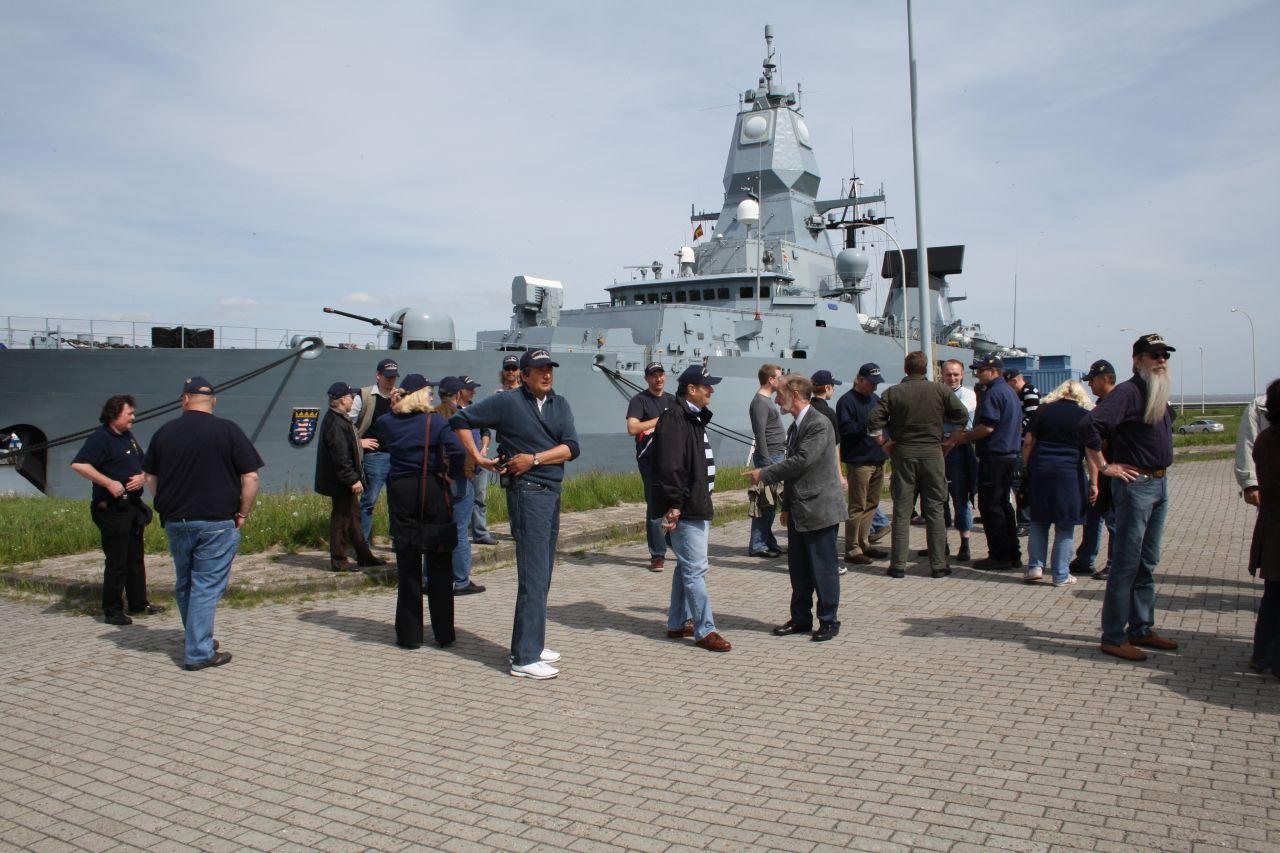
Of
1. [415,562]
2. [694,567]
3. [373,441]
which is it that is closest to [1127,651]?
[694,567]

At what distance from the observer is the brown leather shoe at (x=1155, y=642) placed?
16.6 feet

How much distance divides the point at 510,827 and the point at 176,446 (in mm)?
3197

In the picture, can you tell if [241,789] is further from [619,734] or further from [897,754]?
[897,754]

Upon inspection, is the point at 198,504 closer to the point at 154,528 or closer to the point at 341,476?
the point at 341,476

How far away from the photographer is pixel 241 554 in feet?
26.6

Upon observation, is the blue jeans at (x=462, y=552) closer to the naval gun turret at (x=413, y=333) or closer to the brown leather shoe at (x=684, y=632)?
the brown leather shoe at (x=684, y=632)

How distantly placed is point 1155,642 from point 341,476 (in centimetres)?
573

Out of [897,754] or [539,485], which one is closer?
[897,754]

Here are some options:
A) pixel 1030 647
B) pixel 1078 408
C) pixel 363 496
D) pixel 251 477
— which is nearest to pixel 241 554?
pixel 363 496

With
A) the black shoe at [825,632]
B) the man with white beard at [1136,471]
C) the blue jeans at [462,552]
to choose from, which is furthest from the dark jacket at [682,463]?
the man with white beard at [1136,471]

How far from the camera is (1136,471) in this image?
16.1 feet

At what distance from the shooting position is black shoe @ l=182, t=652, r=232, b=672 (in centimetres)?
497

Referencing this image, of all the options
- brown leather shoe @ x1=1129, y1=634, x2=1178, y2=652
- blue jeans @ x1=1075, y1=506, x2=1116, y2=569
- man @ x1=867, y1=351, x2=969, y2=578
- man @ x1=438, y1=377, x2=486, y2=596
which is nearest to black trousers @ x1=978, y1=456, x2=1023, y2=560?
blue jeans @ x1=1075, y1=506, x2=1116, y2=569

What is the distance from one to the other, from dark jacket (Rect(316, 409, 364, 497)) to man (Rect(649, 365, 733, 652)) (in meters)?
2.95
